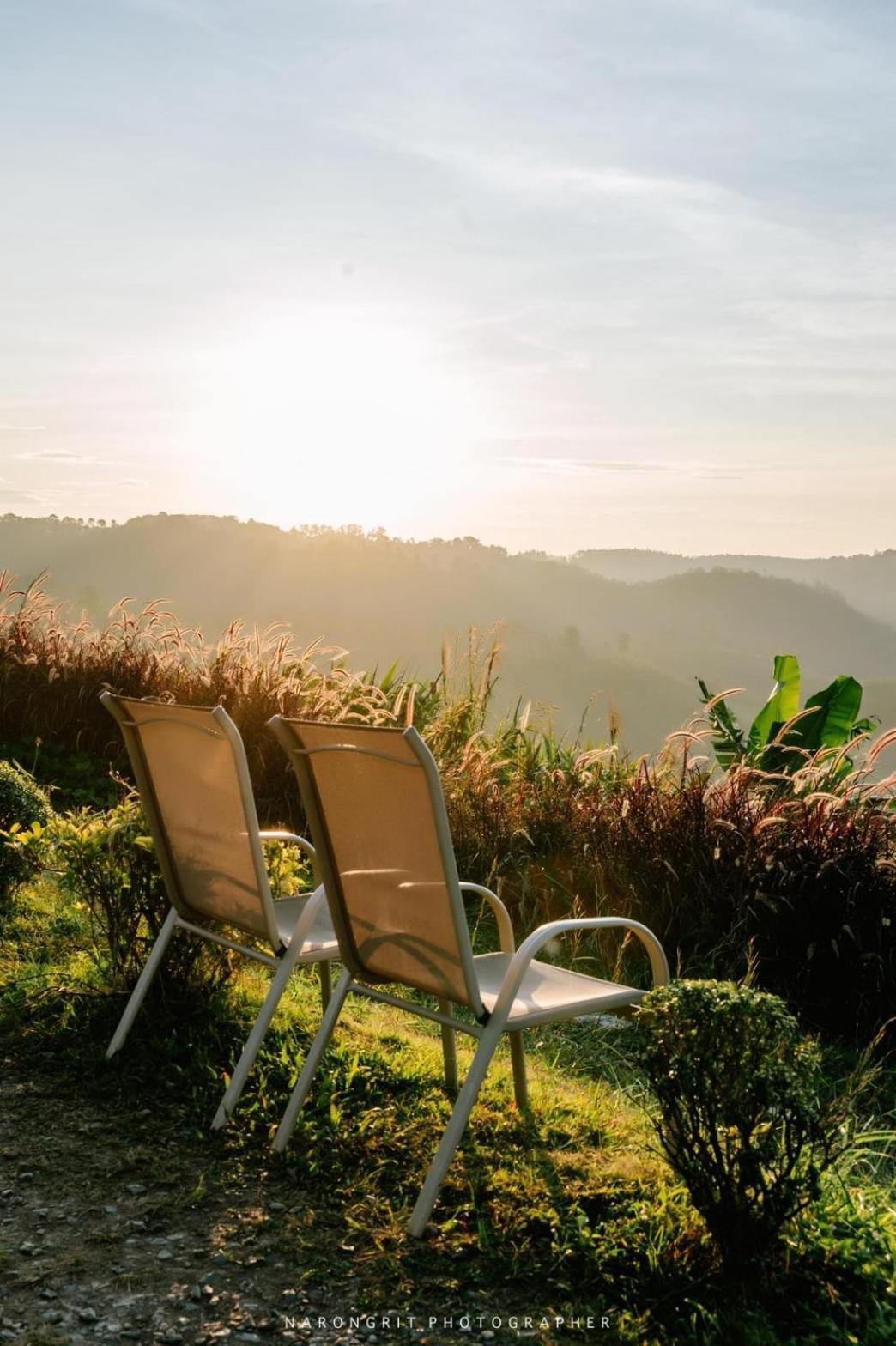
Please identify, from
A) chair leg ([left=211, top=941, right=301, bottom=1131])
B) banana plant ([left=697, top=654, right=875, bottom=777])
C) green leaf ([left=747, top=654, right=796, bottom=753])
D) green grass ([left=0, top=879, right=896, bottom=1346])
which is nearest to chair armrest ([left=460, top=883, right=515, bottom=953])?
green grass ([left=0, top=879, right=896, bottom=1346])

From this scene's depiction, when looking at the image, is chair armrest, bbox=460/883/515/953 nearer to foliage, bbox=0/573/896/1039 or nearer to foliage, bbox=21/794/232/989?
foliage, bbox=21/794/232/989

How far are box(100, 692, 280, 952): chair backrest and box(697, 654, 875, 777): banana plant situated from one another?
14.3 ft

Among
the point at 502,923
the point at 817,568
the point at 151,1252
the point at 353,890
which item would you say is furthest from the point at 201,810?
the point at 817,568

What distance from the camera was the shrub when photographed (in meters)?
4.16

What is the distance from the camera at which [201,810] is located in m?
3.70

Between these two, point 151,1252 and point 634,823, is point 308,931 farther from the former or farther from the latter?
point 634,823

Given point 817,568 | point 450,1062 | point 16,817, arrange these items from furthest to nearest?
point 817,568 < point 16,817 < point 450,1062

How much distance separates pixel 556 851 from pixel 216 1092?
3.58 m

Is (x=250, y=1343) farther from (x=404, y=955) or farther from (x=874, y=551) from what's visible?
(x=874, y=551)

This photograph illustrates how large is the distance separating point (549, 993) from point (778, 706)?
5660mm

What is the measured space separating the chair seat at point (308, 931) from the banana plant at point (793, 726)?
156 inches

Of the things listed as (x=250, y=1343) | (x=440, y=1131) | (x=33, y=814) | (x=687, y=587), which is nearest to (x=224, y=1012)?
(x=440, y=1131)

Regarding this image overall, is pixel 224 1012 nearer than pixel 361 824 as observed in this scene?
No

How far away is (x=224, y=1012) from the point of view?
413cm
